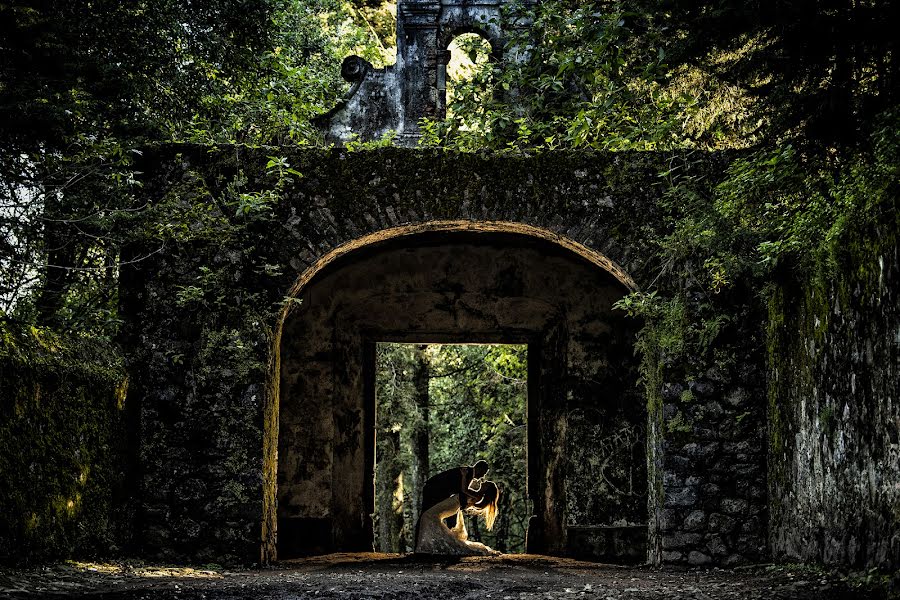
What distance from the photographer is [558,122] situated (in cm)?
855

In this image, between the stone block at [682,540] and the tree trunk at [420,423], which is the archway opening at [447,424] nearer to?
the tree trunk at [420,423]

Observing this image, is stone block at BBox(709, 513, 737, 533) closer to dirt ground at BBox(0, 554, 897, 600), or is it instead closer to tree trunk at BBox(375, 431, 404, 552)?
dirt ground at BBox(0, 554, 897, 600)

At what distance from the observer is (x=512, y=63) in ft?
28.7

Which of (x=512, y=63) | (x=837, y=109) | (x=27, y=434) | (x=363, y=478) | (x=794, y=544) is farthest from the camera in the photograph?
(x=363, y=478)

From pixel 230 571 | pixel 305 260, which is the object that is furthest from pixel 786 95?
pixel 230 571

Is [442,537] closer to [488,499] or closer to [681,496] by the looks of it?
[488,499]

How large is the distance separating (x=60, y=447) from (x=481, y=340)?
5.40 m

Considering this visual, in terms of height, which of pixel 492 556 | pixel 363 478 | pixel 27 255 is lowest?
pixel 492 556

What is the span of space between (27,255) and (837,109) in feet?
18.5

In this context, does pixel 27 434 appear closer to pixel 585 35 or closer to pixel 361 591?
pixel 361 591

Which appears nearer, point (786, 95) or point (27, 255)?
point (786, 95)

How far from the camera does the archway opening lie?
49.2 ft

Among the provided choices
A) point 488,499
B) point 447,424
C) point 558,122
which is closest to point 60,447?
point 558,122

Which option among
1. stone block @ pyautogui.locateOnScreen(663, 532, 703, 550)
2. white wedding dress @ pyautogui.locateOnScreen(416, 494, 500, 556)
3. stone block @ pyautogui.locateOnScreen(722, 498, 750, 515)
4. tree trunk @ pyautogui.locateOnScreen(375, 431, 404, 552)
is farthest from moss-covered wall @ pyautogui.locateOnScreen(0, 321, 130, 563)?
tree trunk @ pyautogui.locateOnScreen(375, 431, 404, 552)
